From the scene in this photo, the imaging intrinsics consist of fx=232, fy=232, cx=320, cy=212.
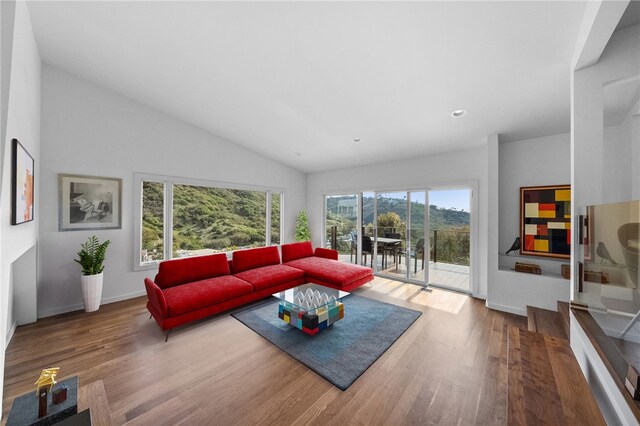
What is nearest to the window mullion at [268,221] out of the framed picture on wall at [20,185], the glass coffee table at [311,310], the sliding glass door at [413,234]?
the sliding glass door at [413,234]

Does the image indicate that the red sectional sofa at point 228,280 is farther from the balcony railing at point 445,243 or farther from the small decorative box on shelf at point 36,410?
the small decorative box on shelf at point 36,410

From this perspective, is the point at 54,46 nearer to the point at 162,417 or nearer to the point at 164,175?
the point at 164,175

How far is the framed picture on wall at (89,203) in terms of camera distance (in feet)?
11.1

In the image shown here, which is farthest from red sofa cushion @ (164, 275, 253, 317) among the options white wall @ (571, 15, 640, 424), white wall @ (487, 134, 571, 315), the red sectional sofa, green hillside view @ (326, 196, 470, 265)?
white wall @ (487, 134, 571, 315)

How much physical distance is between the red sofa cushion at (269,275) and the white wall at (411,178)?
238cm

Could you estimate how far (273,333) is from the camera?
9.21 ft

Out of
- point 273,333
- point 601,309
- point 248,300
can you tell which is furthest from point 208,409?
point 601,309

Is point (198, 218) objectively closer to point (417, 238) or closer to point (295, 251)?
point (295, 251)

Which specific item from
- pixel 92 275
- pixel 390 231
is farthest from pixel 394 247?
pixel 92 275

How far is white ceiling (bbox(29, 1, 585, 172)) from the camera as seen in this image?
196cm

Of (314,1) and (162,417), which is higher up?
(314,1)

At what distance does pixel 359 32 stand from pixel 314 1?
463mm

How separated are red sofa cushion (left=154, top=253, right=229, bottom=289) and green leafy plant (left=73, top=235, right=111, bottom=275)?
875mm

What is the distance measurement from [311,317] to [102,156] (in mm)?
4058
